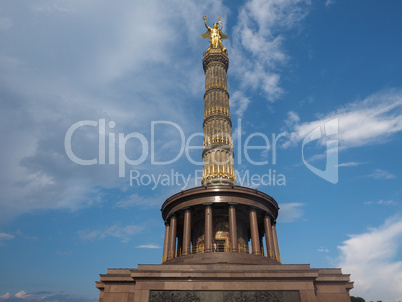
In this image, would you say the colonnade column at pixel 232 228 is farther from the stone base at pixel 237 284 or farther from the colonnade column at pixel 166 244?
the colonnade column at pixel 166 244

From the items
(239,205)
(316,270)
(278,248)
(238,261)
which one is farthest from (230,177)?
(316,270)

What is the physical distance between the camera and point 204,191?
66.1 feet

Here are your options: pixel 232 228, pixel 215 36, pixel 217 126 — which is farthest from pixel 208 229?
pixel 215 36

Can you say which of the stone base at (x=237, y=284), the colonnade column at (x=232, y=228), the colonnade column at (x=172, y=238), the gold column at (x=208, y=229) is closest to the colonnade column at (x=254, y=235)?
the colonnade column at (x=232, y=228)

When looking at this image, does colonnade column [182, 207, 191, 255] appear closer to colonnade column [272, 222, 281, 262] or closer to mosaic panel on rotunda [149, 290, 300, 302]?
mosaic panel on rotunda [149, 290, 300, 302]

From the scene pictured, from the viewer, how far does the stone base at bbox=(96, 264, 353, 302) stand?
1453 centimetres

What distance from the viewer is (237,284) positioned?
14750 mm

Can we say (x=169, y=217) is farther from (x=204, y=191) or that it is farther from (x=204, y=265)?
(x=204, y=265)

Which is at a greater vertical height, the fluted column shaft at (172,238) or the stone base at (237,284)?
the fluted column shaft at (172,238)

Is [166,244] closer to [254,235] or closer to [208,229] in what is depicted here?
[208,229]

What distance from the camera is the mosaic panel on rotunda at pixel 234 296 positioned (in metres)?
14.4

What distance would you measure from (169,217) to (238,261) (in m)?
6.88

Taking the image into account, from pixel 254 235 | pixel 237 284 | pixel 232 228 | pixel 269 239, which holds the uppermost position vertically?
pixel 232 228

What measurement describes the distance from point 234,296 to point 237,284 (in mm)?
570
